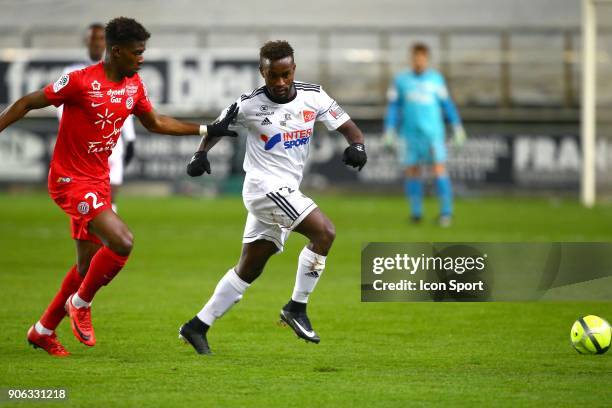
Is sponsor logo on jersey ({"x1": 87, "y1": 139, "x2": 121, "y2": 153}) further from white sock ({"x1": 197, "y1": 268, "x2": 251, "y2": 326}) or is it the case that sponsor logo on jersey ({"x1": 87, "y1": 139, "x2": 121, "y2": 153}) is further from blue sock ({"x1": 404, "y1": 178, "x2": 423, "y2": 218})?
blue sock ({"x1": 404, "y1": 178, "x2": 423, "y2": 218})

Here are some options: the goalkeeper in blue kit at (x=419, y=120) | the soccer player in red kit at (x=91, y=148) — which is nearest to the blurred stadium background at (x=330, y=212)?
the soccer player in red kit at (x=91, y=148)

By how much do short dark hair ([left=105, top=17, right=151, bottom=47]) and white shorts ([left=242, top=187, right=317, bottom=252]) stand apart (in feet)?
3.93

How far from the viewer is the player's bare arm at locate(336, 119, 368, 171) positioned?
303 inches

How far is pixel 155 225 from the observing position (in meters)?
17.6

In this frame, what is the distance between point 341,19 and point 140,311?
2034 centimetres

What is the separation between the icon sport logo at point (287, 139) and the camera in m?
7.61

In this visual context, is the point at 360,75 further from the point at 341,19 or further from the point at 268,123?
the point at 268,123

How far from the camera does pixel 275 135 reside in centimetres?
760

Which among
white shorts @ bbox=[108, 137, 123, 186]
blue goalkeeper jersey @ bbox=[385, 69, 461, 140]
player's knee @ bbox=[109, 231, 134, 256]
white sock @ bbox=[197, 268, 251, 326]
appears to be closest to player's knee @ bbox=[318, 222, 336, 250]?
white sock @ bbox=[197, 268, 251, 326]

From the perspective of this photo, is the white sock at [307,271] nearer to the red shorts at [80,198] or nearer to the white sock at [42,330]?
the red shorts at [80,198]

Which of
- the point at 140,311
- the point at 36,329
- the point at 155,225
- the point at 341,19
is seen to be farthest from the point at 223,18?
the point at 36,329

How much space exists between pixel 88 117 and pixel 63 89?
228 millimetres

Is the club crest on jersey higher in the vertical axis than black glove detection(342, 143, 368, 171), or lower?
higher

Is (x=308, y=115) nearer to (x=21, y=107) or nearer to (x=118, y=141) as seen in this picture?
(x=21, y=107)
